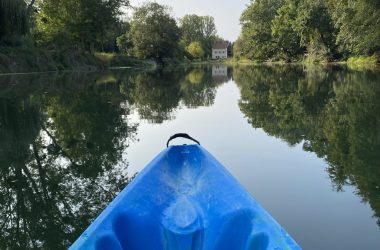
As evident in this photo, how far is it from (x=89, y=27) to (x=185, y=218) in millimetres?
39806

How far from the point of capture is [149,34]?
2169 inches

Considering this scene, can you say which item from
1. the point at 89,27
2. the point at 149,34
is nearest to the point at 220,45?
the point at 149,34

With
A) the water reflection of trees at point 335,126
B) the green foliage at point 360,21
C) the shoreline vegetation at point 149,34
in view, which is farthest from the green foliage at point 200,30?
the water reflection of trees at point 335,126

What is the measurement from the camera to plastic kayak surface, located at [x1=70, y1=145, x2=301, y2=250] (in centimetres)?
230

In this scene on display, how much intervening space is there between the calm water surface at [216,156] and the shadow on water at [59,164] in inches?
0.6

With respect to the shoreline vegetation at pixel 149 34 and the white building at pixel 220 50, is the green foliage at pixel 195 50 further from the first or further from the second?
the white building at pixel 220 50

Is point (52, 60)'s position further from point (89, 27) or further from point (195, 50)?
point (195, 50)

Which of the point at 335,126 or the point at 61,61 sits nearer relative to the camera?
the point at 335,126

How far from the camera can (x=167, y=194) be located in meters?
3.37

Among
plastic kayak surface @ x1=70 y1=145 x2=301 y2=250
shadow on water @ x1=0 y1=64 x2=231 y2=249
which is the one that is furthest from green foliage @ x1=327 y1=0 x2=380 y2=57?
plastic kayak surface @ x1=70 y1=145 x2=301 y2=250

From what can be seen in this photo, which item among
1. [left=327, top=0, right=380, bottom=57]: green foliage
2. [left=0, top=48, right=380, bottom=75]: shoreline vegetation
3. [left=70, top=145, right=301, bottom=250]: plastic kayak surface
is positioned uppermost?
[left=327, top=0, right=380, bottom=57]: green foliage

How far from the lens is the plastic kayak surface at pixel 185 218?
7.55ft

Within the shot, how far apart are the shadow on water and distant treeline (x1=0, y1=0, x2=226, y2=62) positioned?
51.5 feet

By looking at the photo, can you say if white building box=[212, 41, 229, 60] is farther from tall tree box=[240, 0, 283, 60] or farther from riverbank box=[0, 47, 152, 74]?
riverbank box=[0, 47, 152, 74]
